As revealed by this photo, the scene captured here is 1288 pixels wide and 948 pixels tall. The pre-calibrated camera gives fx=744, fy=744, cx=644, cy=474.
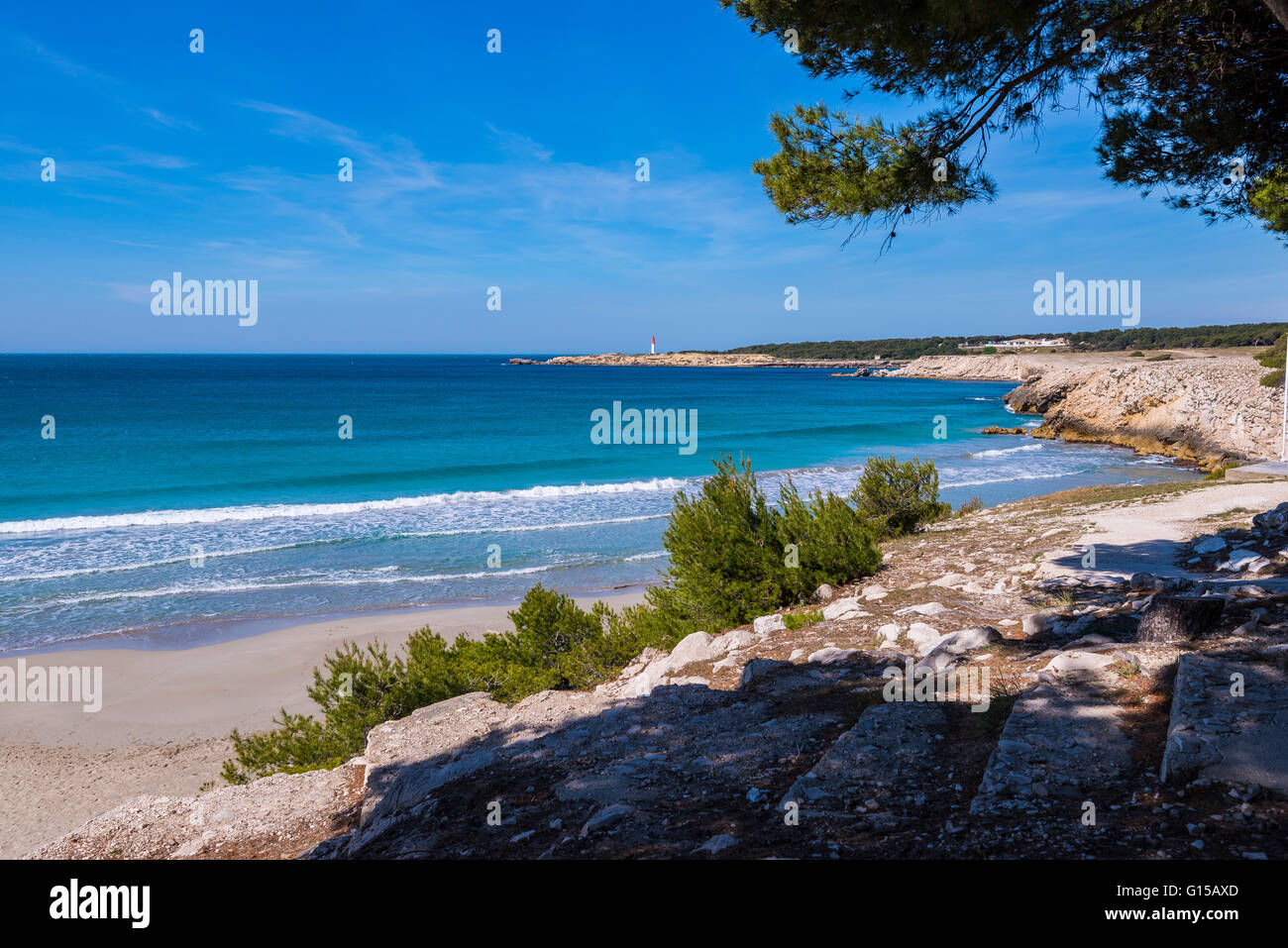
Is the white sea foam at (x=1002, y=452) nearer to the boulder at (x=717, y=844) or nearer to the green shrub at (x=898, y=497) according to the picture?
the green shrub at (x=898, y=497)

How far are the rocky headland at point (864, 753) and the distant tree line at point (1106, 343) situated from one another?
43526 mm

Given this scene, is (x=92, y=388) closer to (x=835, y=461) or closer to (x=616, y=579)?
(x=835, y=461)

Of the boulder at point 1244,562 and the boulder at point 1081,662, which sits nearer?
the boulder at point 1081,662

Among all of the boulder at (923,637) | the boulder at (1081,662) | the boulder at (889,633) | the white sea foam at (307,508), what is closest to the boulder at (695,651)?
the boulder at (889,633)

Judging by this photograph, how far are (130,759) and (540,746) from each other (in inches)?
288

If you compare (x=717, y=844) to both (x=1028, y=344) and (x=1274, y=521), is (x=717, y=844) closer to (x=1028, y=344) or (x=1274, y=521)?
(x=1274, y=521)

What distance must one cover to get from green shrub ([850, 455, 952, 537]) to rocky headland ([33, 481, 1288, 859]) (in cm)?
585

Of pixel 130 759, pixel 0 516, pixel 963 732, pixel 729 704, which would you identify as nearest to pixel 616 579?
pixel 130 759

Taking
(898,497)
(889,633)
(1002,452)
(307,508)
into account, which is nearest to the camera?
(889,633)

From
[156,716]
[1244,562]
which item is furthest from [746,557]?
[156,716]

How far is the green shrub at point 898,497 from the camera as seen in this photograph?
14273 mm

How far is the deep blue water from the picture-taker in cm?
1672

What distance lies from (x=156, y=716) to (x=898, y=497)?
1293cm

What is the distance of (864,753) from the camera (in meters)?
4.17
